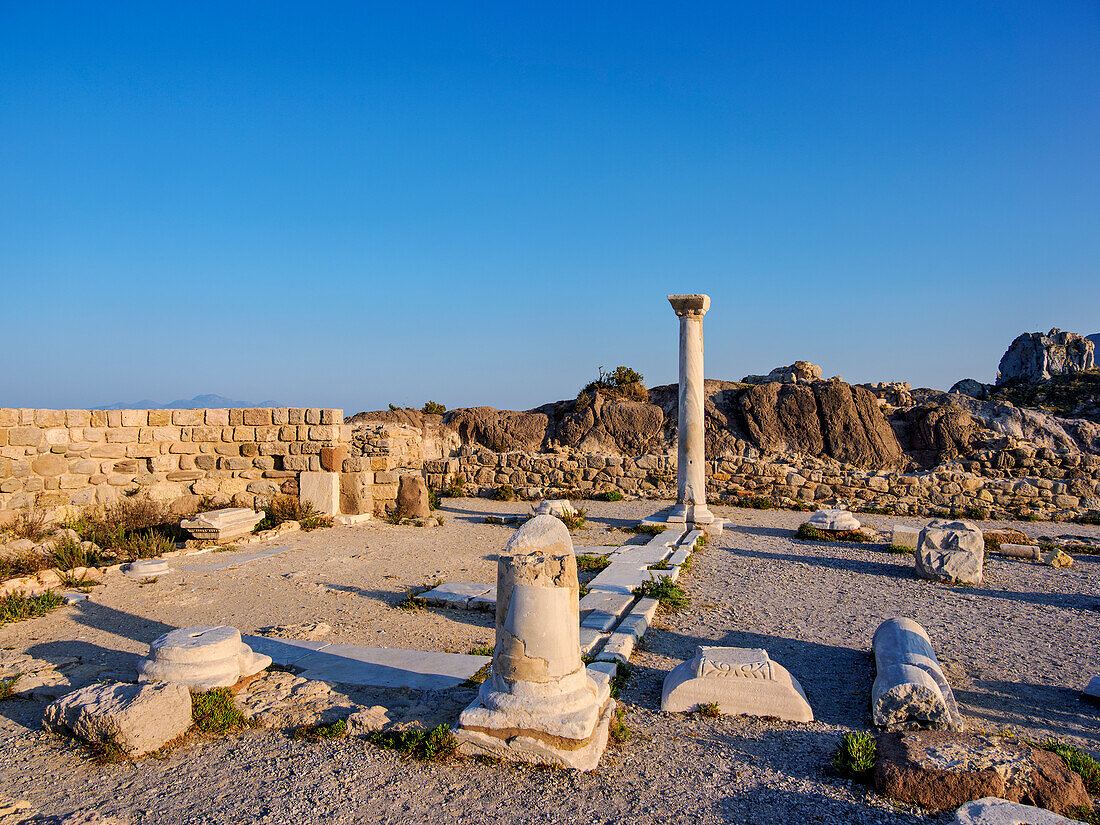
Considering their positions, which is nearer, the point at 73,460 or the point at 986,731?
the point at 986,731

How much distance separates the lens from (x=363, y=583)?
7355mm

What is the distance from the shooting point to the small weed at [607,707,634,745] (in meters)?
3.71

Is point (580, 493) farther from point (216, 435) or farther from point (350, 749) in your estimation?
point (350, 749)

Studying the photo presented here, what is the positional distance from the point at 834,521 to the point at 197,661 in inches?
356

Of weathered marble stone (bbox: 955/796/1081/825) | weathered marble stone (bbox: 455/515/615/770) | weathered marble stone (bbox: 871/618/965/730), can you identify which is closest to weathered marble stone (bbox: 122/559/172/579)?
weathered marble stone (bbox: 455/515/615/770)

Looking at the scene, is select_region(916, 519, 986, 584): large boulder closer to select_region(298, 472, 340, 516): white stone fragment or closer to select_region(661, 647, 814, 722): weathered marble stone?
select_region(661, 647, 814, 722): weathered marble stone

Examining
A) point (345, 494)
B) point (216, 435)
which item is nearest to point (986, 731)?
point (345, 494)

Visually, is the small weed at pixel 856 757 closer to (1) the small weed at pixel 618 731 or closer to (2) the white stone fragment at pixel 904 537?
(1) the small weed at pixel 618 731

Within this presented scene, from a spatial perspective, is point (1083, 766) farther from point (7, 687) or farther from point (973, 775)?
point (7, 687)

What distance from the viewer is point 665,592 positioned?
6.76 m

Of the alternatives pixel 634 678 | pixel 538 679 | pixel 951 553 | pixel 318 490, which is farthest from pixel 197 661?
pixel 951 553

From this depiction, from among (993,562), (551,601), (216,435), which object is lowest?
(993,562)

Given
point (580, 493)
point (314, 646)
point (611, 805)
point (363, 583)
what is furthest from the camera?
point (580, 493)

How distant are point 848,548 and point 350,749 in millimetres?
8021
